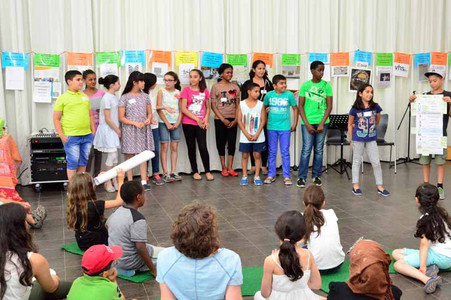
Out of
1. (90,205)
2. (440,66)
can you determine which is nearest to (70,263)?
(90,205)

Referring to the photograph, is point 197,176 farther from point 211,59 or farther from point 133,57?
point 133,57

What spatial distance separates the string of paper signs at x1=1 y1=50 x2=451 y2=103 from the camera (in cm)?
659

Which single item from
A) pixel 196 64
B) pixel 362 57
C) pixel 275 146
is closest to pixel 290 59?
pixel 362 57

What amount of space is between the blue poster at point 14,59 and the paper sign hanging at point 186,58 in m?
2.16

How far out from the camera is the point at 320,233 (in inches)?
133

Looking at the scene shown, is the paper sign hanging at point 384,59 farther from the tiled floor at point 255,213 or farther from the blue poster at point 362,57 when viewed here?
the tiled floor at point 255,213

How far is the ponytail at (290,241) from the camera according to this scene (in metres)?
2.45

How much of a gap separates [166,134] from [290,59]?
2.49m

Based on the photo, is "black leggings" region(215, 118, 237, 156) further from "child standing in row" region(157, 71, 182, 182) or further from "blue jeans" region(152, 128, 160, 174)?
"blue jeans" region(152, 128, 160, 174)

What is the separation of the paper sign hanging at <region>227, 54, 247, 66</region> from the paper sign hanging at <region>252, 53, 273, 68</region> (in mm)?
170

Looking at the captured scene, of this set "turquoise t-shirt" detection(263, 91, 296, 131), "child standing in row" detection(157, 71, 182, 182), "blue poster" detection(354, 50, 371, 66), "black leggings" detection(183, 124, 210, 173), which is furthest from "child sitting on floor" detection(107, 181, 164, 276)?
"blue poster" detection(354, 50, 371, 66)

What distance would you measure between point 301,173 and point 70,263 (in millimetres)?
3711

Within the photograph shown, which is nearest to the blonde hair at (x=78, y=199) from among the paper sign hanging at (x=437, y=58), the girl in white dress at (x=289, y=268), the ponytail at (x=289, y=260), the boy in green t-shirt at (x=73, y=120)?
the girl in white dress at (x=289, y=268)

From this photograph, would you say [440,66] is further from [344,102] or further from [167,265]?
[167,265]
